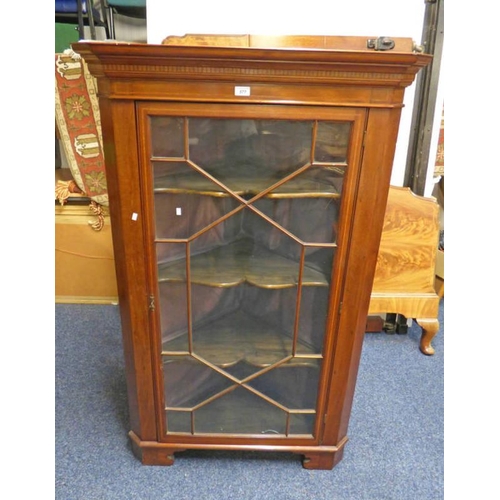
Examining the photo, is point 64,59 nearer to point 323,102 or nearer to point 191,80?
point 191,80

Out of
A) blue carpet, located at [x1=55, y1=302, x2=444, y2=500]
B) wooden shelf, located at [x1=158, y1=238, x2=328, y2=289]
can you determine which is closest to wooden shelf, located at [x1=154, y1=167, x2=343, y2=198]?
wooden shelf, located at [x1=158, y1=238, x2=328, y2=289]

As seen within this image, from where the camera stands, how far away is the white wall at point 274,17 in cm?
146

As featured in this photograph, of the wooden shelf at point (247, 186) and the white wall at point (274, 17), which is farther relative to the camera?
the white wall at point (274, 17)

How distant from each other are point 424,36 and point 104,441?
5.97 feet

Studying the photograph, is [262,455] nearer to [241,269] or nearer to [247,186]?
[241,269]

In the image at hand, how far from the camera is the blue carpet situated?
1260 millimetres

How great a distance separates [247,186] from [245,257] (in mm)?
207

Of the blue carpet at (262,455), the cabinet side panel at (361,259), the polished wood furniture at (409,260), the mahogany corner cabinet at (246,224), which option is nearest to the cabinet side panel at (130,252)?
the mahogany corner cabinet at (246,224)

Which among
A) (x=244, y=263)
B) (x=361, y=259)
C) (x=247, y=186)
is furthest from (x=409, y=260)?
(x=247, y=186)

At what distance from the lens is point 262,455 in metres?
1.37

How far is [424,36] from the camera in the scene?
1573 millimetres

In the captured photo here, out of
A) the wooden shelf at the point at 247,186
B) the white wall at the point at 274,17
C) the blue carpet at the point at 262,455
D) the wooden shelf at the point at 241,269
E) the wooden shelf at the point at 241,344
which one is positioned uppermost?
the white wall at the point at 274,17

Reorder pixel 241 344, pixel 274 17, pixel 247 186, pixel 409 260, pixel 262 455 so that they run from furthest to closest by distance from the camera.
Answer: pixel 409 260, pixel 274 17, pixel 262 455, pixel 241 344, pixel 247 186

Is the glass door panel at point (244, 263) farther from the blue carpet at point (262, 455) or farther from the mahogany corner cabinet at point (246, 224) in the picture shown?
the blue carpet at point (262, 455)
